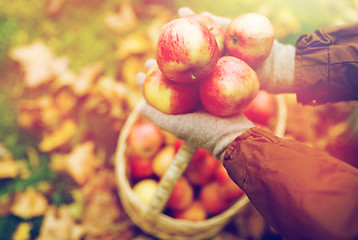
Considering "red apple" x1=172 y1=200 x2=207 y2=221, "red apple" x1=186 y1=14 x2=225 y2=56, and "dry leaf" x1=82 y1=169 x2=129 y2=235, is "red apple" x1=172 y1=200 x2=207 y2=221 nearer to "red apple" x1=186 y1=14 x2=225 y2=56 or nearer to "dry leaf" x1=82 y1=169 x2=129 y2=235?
"dry leaf" x1=82 y1=169 x2=129 y2=235

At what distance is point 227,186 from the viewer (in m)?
1.31

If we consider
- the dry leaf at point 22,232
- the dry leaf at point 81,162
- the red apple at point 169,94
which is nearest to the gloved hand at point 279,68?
the red apple at point 169,94

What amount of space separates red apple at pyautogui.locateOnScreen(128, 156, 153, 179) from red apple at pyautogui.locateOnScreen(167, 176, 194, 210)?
0.65 ft

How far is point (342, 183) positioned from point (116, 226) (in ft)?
4.19

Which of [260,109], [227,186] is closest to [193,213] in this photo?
[227,186]

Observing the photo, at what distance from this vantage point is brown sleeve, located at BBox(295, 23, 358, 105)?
95 cm

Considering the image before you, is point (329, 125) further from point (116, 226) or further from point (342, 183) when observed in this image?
point (116, 226)

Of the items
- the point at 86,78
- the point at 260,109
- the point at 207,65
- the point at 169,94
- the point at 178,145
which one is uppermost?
the point at 207,65

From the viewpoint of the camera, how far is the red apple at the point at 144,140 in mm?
1364

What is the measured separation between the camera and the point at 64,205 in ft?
4.80

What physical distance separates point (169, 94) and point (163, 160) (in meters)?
0.55

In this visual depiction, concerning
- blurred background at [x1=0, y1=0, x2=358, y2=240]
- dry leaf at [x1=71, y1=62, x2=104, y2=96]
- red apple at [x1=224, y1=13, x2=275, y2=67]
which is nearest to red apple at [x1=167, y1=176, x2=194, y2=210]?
blurred background at [x1=0, y1=0, x2=358, y2=240]

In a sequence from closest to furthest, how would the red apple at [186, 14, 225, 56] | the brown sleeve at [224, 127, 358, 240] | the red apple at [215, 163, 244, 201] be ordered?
the brown sleeve at [224, 127, 358, 240]
the red apple at [186, 14, 225, 56]
the red apple at [215, 163, 244, 201]

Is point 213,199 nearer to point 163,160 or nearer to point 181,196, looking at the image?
point 181,196
